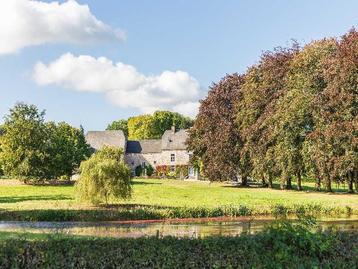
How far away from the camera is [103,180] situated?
28.7m

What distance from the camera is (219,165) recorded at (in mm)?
60219

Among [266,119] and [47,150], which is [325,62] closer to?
[266,119]

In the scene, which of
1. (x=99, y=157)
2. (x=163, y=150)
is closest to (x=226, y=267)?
(x=99, y=157)

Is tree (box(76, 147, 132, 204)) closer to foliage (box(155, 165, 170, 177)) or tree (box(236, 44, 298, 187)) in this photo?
tree (box(236, 44, 298, 187))

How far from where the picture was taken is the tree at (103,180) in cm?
2869

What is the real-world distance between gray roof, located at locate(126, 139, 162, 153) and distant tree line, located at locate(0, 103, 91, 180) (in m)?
40.6

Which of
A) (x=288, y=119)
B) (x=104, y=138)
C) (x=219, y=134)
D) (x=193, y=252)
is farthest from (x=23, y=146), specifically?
(x=193, y=252)

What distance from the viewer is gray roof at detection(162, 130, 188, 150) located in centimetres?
9827

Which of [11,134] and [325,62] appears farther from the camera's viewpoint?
[11,134]

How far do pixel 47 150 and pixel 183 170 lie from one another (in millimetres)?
35169

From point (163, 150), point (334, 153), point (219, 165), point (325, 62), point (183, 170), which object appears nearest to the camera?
point (334, 153)

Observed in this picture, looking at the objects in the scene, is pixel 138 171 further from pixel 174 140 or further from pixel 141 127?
pixel 141 127

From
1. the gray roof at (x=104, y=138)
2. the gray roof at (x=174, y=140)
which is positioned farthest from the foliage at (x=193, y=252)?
the gray roof at (x=104, y=138)

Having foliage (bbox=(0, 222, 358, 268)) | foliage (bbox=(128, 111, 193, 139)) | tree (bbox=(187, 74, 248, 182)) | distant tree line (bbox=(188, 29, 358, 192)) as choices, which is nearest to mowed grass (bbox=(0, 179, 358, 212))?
distant tree line (bbox=(188, 29, 358, 192))
